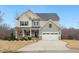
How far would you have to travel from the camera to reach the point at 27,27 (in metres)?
15.9

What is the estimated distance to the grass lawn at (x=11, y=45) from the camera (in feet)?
52.0

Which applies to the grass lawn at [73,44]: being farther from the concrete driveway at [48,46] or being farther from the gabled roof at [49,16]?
the gabled roof at [49,16]

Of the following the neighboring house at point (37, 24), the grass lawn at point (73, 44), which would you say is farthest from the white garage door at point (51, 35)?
the grass lawn at point (73, 44)

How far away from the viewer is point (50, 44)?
52.1ft

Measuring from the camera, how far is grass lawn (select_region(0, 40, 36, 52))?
52.0 feet

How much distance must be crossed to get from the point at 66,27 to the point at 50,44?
40 centimetres

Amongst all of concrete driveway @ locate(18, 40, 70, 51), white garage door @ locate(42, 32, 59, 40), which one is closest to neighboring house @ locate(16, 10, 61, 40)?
white garage door @ locate(42, 32, 59, 40)

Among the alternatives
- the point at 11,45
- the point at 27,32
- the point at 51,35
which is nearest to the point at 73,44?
the point at 51,35

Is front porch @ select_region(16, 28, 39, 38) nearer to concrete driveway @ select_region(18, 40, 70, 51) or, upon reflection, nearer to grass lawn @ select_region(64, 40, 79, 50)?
concrete driveway @ select_region(18, 40, 70, 51)

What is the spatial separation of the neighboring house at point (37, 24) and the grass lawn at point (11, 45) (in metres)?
0.13

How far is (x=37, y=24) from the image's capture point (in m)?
15.9
